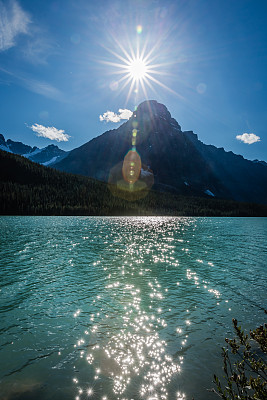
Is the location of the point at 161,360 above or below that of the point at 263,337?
below

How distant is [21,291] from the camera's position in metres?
17.5

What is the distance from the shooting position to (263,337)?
5805mm

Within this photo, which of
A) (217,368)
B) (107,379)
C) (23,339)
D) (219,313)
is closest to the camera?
(107,379)

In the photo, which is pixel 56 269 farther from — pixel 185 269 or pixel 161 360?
pixel 161 360

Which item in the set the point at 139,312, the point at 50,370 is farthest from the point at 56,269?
the point at 50,370

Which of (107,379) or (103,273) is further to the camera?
(103,273)

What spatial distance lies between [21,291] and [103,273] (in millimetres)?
8005

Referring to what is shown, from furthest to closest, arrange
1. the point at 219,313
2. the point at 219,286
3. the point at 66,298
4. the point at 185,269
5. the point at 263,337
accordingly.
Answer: the point at 185,269
the point at 219,286
the point at 66,298
the point at 219,313
the point at 263,337

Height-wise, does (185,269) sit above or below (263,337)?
below

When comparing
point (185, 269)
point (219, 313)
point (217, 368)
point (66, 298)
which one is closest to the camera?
point (217, 368)

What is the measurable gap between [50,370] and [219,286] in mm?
15300

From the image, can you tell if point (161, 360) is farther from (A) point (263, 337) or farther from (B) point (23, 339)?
(B) point (23, 339)

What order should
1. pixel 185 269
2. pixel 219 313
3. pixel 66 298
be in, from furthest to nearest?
pixel 185 269
pixel 66 298
pixel 219 313

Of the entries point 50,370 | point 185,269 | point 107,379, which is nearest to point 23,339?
point 50,370
